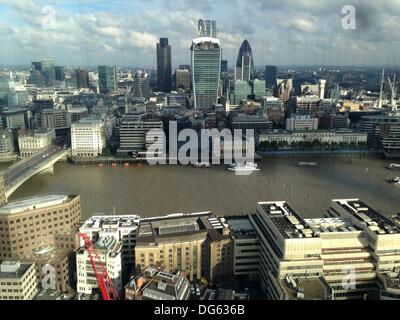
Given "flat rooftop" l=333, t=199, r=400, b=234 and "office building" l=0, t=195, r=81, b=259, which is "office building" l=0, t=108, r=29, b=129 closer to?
"office building" l=0, t=195, r=81, b=259

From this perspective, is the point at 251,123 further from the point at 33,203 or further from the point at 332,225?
the point at 33,203

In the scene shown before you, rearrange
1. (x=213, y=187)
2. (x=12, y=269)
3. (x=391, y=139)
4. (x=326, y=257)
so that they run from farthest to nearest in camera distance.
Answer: (x=391, y=139) < (x=213, y=187) < (x=326, y=257) < (x=12, y=269)

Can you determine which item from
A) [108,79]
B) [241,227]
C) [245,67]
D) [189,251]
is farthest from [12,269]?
[245,67]

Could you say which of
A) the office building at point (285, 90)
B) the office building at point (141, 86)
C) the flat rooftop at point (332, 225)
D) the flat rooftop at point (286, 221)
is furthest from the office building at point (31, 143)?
the office building at point (285, 90)

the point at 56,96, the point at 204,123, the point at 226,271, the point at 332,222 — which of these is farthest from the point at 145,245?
the point at 56,96

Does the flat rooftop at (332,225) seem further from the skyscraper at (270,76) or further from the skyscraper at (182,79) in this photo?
the skyscraper at (182,79)

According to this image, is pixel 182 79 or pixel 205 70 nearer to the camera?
pixel 205 70

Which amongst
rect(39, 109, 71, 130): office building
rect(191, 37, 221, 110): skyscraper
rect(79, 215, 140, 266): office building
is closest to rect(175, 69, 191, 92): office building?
rect(191, 37, 221, 110): skyscraper
